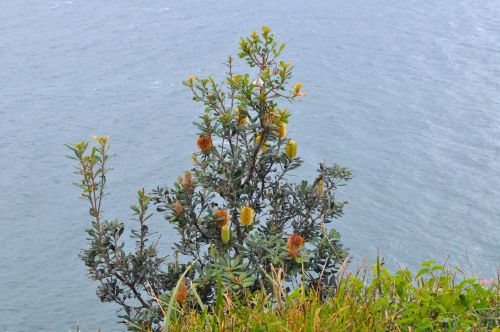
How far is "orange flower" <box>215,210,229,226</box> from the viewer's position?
11.4ft

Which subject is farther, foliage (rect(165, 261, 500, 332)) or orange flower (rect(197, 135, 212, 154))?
orange flower (rect(197, 135, 212, 154))

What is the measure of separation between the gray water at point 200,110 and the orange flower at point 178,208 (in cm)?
220

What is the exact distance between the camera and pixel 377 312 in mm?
2662

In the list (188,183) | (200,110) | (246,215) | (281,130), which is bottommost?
(200,110)

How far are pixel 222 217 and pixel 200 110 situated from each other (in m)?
5.45

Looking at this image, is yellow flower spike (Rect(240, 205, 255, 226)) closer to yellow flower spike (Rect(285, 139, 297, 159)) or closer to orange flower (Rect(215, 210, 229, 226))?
orange flower (Rect(215, 210, 229, 226))

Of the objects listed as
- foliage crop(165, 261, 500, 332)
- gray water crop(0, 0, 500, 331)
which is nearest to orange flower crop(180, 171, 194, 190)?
foliage crop(165, 261, 500, 332)

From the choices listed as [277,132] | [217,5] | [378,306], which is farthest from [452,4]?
[378,306]

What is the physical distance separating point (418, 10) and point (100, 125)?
6.49 meters

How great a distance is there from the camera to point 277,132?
357 centimetres

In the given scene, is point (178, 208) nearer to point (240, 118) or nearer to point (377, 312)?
point (240, 118)

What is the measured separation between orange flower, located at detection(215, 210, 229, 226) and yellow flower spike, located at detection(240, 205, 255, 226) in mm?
72

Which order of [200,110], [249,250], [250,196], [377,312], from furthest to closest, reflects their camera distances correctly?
[200,110], [250,196], [249,250], [377,312]

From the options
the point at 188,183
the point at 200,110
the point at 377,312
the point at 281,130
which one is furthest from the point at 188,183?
the point at 200,110
